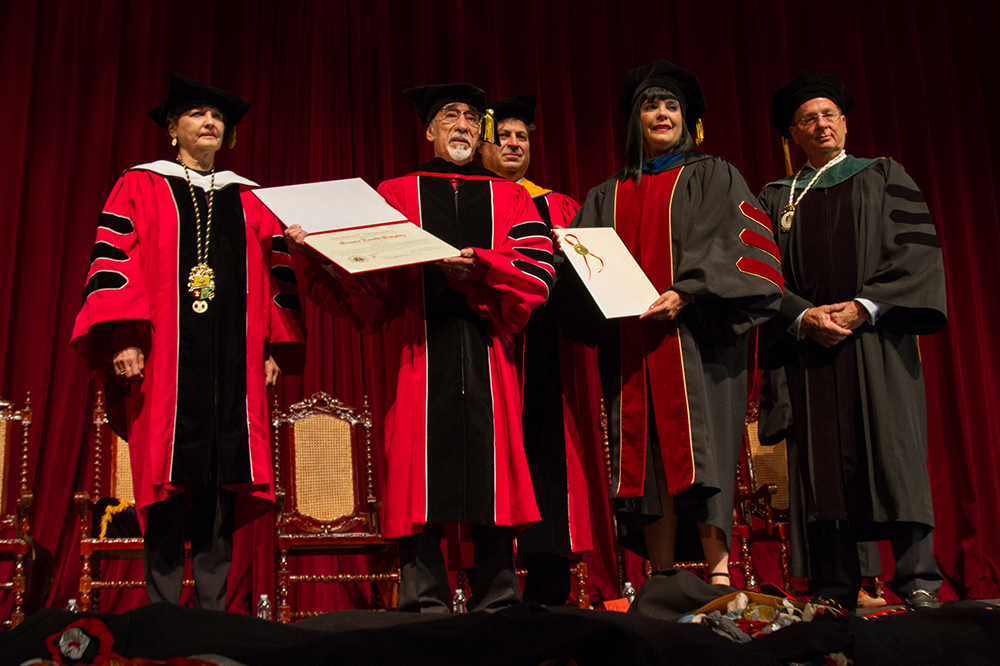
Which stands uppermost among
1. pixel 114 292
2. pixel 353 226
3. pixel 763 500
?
pixel 353 226

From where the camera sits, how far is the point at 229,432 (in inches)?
119

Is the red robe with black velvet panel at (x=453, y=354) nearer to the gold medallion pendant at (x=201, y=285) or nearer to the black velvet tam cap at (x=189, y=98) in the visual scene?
the gold medallion pendant at (x=201, y=285)

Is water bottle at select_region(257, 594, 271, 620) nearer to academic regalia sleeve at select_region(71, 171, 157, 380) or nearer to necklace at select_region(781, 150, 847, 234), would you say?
academic regalia sleeve at select_region(71, 171, 157, 380)

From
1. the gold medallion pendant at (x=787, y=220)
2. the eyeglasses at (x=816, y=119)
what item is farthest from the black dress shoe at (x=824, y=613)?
the eyeglasses at (x=816, y=119)

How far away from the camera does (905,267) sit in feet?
10.5

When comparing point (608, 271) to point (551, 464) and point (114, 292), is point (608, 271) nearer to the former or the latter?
point (551, 464)

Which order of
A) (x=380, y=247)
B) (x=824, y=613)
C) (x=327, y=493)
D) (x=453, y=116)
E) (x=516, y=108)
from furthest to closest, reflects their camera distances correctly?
(x=327, y=493) → (x=516, y=108) → (x=453, y=116) → (x=380, y=247) → (x=824, y=613)

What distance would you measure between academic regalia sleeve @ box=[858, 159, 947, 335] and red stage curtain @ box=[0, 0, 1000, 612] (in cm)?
218

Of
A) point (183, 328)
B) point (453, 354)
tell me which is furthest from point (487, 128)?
point (183, 328)

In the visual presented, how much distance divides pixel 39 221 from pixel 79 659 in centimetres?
353

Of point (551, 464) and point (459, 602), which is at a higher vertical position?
point (551, 464)

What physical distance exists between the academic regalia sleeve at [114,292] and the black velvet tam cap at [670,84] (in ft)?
6.24

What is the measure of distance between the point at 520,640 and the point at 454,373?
1.40 meters

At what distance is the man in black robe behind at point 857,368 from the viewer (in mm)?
3070
